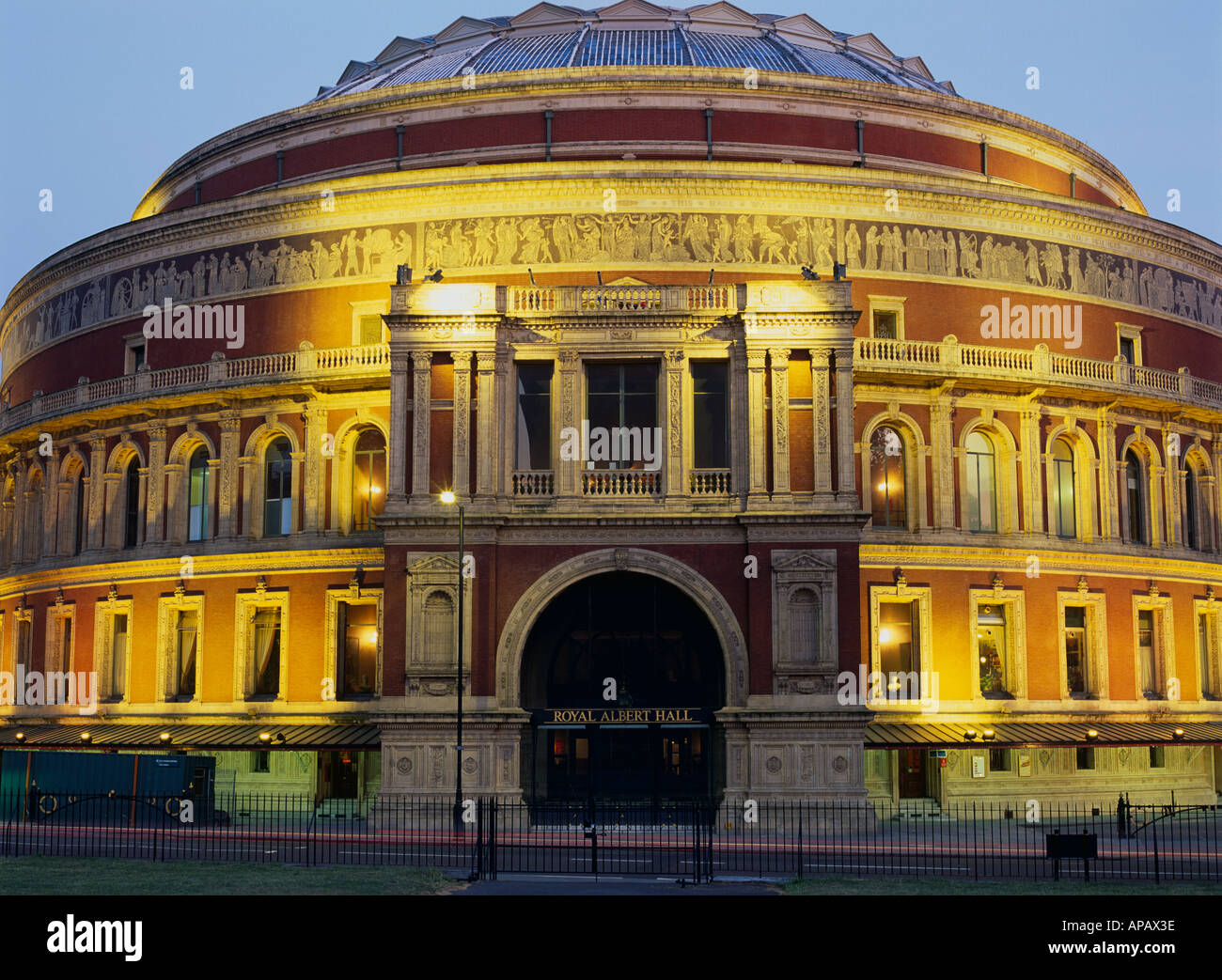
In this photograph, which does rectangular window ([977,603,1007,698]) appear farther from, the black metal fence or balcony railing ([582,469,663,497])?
balcony railing ([582,469,663,497])

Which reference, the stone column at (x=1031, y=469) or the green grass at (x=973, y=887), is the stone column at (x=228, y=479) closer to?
the stone column at (x=1031, y=469)

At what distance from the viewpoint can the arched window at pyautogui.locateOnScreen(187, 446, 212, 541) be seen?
54.5 metres

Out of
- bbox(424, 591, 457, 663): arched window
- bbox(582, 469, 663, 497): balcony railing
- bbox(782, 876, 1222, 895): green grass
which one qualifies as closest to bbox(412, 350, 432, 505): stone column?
bbox(424, 591, 457, 663): arched window

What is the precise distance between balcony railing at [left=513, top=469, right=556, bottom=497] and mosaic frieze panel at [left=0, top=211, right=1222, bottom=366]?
1032 cm

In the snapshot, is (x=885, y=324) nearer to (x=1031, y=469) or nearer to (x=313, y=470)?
(x=1031, y=469)

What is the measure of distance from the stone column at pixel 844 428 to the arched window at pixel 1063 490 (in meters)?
13.1

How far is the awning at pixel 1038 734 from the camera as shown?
46.9 metres

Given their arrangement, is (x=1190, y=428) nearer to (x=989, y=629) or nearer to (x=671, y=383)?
(x=989, y=629)

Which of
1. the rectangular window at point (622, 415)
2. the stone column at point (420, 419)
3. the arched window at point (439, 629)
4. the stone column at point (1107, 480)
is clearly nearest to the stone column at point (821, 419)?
the rectangular window at point (622, 415)

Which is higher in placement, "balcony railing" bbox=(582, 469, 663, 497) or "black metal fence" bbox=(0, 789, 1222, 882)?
"balcony railing" bbox=(582, 469, 663, 497)

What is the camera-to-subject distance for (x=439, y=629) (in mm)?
42812

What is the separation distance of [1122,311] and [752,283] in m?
19.6

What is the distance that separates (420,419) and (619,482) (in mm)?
6276
